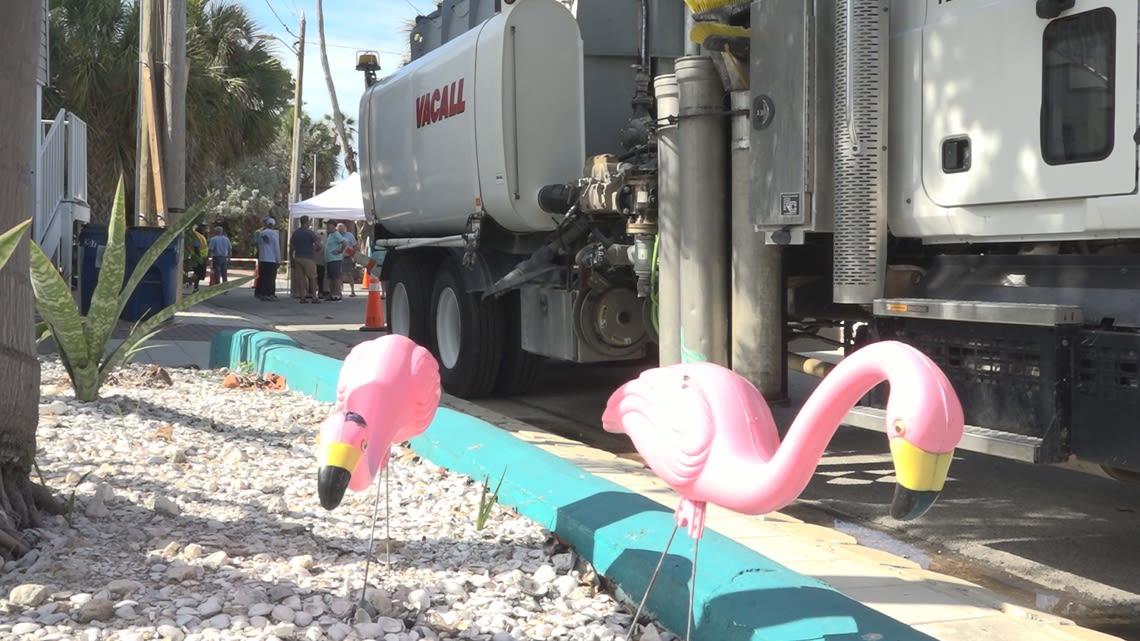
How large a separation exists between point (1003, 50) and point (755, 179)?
1.24m

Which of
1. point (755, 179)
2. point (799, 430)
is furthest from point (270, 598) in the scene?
point (755, 179)

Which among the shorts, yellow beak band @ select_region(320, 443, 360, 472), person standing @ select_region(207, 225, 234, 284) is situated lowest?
yellow beak band @ select_region(320, 443, 360, 472)

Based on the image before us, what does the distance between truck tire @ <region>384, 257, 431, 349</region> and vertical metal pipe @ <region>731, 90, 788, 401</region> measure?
17.5ft

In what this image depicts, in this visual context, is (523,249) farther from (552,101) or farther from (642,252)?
(642,252)

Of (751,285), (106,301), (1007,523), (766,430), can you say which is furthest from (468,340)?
(766,430)

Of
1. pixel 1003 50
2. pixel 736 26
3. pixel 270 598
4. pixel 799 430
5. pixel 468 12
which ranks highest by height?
pixel 468 12

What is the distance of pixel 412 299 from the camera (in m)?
10.6

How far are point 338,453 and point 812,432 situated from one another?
3.89 ft

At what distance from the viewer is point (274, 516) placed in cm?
Answer: 420

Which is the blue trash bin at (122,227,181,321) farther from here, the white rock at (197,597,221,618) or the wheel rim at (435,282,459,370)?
the white rock at (197,597,221,618)

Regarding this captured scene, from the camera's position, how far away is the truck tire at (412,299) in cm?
1053

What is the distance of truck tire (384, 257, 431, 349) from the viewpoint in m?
10.5

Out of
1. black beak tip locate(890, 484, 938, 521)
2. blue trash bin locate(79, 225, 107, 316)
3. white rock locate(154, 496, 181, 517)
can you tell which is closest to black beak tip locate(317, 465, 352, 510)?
black beak tip locate(890, 484, 938, 521)

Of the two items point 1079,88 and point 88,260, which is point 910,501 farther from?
point 88,260
